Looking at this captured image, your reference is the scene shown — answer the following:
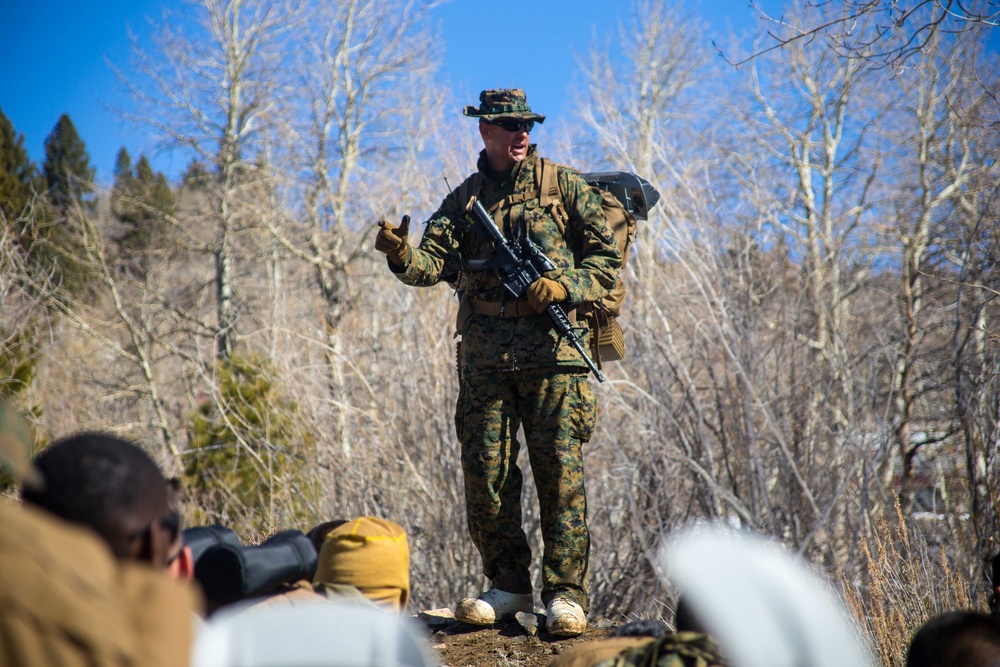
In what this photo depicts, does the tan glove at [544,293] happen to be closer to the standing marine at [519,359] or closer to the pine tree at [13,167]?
the standing marine at [519,359]

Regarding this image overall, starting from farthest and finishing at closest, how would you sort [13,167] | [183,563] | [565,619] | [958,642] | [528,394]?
[13,167] < [528,394] < [565,619] < [958,642] < [183,563]

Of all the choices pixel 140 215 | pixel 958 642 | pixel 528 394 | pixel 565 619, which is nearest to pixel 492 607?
pixel 565 619

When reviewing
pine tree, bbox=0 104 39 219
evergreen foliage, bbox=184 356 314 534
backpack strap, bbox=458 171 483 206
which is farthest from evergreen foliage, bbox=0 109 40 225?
backpack strap, bbox=458 171 483 206

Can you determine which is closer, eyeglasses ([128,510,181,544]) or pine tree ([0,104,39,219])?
eyeglasses ([128,510,181,544])

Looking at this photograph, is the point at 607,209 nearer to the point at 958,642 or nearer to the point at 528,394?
the point at 528,394

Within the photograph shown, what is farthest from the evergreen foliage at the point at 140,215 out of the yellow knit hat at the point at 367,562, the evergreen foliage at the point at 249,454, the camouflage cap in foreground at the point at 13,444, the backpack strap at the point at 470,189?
the camouflage cap in foreground at the point at 13,444

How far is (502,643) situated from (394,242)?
1.59 m

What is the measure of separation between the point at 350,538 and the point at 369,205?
2032 cm

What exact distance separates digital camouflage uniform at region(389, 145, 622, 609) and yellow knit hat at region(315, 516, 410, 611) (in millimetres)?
1538

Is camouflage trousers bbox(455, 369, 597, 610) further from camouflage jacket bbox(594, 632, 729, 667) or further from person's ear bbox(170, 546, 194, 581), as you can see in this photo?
person's ear bbox(170, 546, 194, 581)

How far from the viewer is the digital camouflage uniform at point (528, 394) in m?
3.74

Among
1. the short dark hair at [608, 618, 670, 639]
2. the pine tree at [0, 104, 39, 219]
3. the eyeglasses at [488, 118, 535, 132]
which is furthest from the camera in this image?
the pine tree at [0, 104, 39, 219]

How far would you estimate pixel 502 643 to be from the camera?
3.61 meters

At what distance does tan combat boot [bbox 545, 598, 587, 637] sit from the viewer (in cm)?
353
